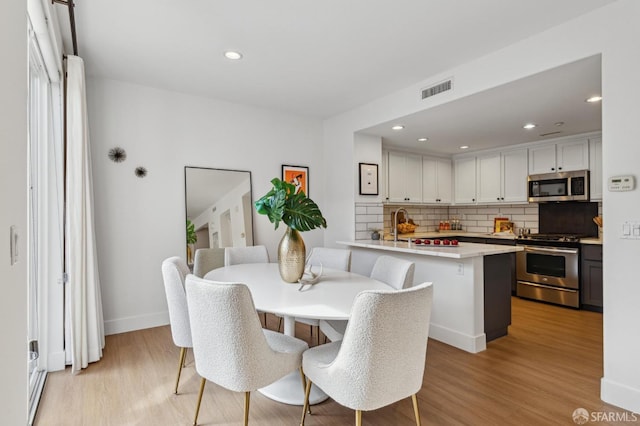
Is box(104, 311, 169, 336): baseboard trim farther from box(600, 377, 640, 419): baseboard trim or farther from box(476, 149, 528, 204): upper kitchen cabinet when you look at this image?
box(476, 149, 528, 204): upper kitchen cabinet

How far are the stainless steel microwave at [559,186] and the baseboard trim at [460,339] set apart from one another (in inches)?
106

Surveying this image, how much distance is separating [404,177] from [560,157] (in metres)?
2.10

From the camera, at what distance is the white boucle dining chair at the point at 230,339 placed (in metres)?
1.62

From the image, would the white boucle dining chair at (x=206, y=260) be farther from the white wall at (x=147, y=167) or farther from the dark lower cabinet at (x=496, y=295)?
the dark lower cabinet at (x=496, y=295)

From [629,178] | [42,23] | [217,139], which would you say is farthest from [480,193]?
[42,23]

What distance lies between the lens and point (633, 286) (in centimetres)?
211

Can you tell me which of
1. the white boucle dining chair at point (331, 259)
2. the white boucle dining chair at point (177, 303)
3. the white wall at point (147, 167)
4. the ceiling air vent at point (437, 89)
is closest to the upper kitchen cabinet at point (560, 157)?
the ceiling air vent at point (437, 89)

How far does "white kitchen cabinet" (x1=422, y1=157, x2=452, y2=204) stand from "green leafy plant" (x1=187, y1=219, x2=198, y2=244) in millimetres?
3649

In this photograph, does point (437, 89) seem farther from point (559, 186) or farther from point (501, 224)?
point (501, 224)

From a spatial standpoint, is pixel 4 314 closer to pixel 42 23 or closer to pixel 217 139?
pixel 42 23

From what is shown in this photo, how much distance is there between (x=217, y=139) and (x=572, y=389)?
3960 millimetres

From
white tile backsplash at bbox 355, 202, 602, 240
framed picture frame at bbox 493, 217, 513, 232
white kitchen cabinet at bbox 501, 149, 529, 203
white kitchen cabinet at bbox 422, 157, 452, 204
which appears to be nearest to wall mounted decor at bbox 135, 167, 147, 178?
white tile backsplash at bbox 355, 202, 602, 240

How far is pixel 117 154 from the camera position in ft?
11.5

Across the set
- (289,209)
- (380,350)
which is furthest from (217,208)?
(380,350)
